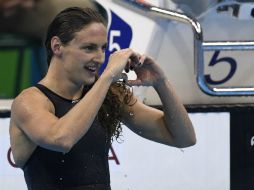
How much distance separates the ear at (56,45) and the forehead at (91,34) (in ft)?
0.22

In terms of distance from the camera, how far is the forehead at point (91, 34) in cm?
213

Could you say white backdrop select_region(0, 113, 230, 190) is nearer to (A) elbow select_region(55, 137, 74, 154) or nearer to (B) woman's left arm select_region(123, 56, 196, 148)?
(B) woman's left arm select_region(123, 56, 196, 148)

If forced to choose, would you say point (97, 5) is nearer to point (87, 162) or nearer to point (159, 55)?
point (159, 55)

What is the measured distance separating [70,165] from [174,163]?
1252 millimetres

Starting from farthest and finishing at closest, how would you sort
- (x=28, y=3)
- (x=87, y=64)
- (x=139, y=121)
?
(x=28, y=3) < (x=139, y=121) < (x=87, y=64)

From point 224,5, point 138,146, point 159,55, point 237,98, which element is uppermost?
point 224,5

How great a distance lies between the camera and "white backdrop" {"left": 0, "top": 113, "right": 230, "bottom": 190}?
333 cm

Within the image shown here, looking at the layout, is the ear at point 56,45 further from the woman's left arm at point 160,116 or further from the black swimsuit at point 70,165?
the woman's left arm at point 160,116

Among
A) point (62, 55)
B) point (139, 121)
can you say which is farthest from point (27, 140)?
point (139, 121)

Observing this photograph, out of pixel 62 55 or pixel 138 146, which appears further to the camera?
pixel 138 146

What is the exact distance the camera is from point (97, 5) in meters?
3.17

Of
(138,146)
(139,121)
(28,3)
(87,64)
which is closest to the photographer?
(87,64)

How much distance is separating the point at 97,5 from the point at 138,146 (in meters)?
0.73

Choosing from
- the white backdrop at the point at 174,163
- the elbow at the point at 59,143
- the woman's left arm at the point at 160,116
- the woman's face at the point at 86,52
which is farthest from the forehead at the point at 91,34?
the white backdrop at the point at 174,163
